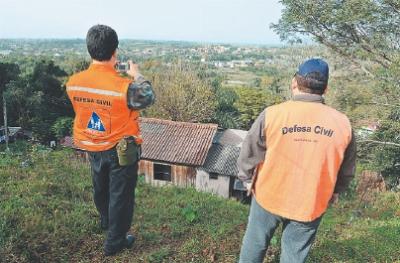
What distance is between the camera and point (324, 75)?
2.33 metres

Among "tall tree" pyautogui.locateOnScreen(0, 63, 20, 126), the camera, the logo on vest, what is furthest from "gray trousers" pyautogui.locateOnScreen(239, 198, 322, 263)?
"tall tree" pyautogui.locateOnScreen(0, 63, 20, 126)

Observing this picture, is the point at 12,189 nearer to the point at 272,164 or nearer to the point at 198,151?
the point at 272,164

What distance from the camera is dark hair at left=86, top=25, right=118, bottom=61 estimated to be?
9.32ft

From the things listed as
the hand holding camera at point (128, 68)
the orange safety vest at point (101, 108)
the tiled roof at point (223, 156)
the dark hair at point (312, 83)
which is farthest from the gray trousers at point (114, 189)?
the tiled roof at point (223, 156)

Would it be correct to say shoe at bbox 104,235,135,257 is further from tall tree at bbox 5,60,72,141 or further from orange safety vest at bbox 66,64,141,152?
tall tree at bbox 5,60,72,141

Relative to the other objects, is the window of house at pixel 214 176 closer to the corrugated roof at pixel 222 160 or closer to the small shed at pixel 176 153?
the corrugated roof at pixel 222 160

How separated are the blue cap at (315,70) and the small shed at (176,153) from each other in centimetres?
1668

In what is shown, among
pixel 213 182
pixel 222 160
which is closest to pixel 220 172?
pixel 213 182

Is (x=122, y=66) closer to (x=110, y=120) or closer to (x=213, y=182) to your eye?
(x=110, y=120)

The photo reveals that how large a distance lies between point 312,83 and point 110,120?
1.55 meters

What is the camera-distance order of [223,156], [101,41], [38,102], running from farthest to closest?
[38,102] < [223,156] < [101,41]

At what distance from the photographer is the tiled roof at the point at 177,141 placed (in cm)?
1925

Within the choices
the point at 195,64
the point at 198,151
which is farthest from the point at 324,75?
the point at 195,64

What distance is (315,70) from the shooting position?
232 centimetres
